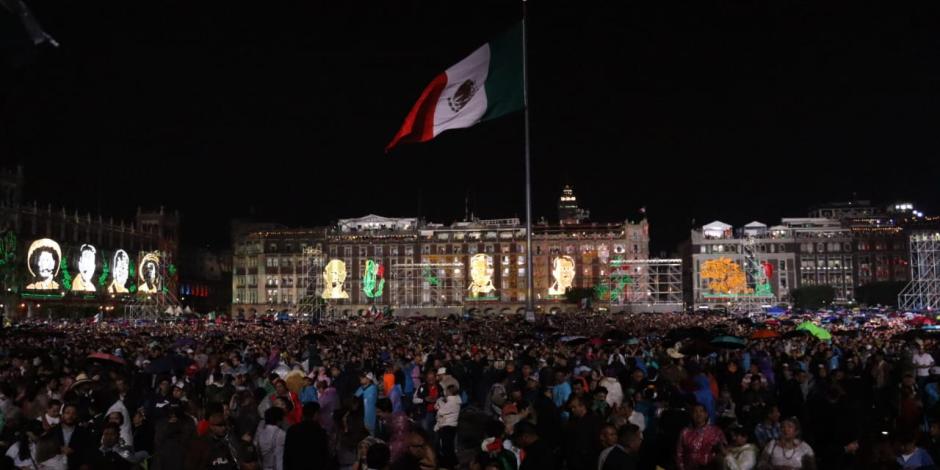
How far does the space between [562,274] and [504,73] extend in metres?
78.6

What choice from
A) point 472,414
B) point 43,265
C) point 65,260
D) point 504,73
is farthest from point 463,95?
point 65,260

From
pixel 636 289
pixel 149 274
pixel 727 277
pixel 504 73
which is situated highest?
pixel 504 73

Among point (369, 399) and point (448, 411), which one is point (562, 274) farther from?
point (448, 411)

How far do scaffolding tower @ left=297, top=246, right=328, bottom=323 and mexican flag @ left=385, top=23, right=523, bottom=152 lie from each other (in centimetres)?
5791

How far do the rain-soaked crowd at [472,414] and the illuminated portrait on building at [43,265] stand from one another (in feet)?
215

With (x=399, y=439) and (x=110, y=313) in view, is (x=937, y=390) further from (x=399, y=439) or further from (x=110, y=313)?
(x=110, y=313)

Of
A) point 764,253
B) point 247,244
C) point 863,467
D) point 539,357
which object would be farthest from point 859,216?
point 863,467

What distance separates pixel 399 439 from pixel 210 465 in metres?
1.73

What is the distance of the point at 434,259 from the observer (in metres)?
110

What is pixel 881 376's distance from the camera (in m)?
13.4

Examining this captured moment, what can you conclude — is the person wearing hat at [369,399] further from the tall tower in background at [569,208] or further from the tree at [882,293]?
the tall tower in background at [569,208]

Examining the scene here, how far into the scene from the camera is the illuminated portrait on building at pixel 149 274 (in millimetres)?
89500

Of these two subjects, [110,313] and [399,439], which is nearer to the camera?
[399,439]

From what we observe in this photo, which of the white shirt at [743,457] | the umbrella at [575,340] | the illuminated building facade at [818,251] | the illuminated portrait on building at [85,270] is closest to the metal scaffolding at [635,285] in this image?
the illuminated building facade at [818,251]
